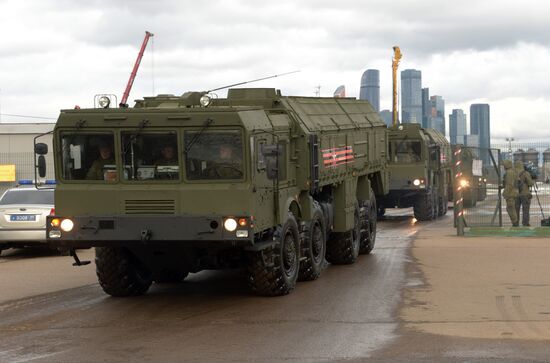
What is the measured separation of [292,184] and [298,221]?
2.22 ft

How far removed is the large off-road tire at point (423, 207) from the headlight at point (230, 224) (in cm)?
1750

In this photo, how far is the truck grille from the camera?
11.0 meters

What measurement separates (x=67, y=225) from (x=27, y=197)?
7.39 m

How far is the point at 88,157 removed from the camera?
11477 millimetres

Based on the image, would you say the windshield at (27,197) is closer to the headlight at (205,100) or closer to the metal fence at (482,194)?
the headlight at (205,100)

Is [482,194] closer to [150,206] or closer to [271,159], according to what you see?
[271,159]

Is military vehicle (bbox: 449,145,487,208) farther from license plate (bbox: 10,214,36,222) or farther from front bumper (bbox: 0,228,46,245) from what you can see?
license plate (bbox: 10,214,36,222)

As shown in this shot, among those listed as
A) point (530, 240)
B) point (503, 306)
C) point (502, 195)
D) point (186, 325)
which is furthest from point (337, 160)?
point (502, 195)

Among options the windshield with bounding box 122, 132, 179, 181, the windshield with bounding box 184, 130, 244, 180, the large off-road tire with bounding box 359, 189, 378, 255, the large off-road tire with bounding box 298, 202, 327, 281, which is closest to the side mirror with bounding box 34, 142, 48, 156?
the windshield with bounding box 122, 132, 179, 181

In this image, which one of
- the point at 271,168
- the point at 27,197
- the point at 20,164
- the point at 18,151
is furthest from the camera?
the point at 18,151

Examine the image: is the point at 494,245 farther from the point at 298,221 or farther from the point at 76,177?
the point at 76,177

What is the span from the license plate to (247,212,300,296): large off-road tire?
6846 millimetres

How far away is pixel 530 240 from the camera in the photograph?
19938mm

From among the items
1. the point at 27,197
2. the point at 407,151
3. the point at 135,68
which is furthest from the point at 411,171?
the point at 135,68
